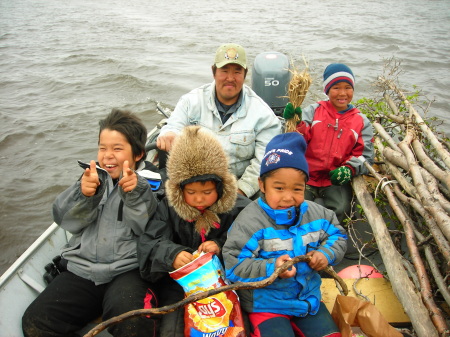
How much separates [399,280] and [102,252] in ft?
6.99

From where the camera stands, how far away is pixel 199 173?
97.3 inches

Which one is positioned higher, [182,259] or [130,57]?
[182,259]

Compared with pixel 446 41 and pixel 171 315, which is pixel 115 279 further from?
pixel 446 41

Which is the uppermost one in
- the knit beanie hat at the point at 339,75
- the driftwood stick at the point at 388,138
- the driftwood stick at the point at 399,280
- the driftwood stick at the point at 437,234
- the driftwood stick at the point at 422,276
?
the knit beanie hat at the point at 339,75

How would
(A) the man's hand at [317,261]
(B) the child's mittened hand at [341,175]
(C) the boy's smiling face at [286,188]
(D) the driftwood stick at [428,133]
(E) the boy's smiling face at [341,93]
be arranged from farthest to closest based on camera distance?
(E) the boy's smiling face at [341,93]
(B) the child's mittened hand at [341,175]
(D) the driftwood stick at [428,133]
(C) the boy's smiling face at [286,188]
(A) the man's hand at [317,261]

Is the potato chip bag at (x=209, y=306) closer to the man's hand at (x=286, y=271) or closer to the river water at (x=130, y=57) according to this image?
the man's hand at (x=286, y=271)

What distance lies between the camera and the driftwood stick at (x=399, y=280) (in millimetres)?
2227

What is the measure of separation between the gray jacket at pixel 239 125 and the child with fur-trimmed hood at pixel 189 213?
3.35 feet

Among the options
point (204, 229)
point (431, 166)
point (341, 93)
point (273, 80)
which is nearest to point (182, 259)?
point (204, 229)

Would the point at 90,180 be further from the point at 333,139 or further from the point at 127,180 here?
the point at 333,139

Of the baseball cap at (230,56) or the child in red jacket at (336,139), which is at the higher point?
the baseball cap at (230,56)

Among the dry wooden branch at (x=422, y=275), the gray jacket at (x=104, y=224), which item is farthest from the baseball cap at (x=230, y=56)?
the dry wooden branch at (x=422, y=275)

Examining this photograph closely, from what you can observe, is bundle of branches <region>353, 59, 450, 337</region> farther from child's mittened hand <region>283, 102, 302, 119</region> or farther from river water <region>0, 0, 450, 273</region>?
river water <region>0, 0, 450, 273</region>

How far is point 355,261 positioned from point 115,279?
2.38 meters
